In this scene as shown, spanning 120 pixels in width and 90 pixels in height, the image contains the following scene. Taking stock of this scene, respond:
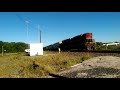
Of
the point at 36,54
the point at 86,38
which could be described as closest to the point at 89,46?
the point at 86,38

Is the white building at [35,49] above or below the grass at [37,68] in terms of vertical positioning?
above

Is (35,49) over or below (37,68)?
over

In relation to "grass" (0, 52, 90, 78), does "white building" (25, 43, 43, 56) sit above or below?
above

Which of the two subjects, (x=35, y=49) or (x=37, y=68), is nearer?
(x=37, y=68)

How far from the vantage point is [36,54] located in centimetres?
3950

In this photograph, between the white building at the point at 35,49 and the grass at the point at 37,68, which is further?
the white building at the point at 35,49

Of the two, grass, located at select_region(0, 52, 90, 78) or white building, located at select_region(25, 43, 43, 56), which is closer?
grass, located at select_region(0, 52, 90, 78)
